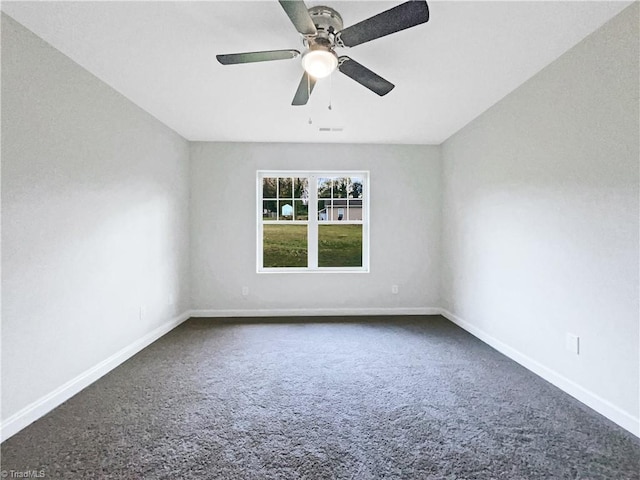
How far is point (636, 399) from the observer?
1.91 metres

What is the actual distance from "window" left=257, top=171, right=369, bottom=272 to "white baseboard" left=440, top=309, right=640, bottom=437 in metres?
1.95

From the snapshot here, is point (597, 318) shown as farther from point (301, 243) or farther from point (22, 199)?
point (22, 199)

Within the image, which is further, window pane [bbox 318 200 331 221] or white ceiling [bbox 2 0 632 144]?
window pane [bbox 318 200 331 221]

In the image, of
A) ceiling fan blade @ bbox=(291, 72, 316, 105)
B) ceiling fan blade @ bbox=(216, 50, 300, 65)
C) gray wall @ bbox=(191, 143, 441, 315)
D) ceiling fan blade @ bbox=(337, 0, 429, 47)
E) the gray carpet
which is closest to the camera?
ceiling fan blade @ bbox=(337, 0, 429, 47)

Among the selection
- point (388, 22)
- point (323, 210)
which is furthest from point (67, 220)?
point (323, 210)

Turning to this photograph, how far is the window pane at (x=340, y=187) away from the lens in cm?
474

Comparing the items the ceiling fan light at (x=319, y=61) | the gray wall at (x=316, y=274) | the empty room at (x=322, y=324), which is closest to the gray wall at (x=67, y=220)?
the empty room at (x=322, y=324)

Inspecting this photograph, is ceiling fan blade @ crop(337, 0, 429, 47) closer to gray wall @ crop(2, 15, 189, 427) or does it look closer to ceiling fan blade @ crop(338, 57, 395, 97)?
ceiling fan blade @ crop(338, 57, 395, 97)

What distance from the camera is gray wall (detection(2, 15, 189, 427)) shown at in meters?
1.94

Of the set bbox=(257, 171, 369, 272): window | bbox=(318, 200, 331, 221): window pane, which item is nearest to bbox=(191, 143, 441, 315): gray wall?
bbox=(257, 171, 369, 272): window

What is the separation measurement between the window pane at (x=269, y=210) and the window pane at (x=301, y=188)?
329mm

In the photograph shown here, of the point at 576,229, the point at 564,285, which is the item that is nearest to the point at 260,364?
the point at 564,285

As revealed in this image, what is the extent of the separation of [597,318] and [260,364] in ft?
8.32

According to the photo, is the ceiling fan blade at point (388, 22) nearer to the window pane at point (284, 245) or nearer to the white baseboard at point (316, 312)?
the window pane at point (284, 245)
